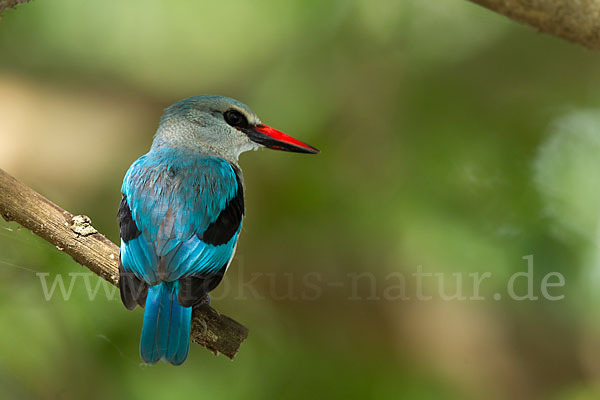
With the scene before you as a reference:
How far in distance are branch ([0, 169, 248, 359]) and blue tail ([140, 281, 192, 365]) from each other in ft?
0.53

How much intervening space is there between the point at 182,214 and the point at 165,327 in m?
A: 0.38

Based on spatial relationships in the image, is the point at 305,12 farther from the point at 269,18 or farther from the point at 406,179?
the point at 406,179

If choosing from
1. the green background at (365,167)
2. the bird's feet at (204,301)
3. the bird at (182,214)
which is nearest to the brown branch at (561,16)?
the bird at (182,214)

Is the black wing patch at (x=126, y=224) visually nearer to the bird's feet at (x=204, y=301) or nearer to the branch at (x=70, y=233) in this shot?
the branch at (x=70, y=233)

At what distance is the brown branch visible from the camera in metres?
1.98

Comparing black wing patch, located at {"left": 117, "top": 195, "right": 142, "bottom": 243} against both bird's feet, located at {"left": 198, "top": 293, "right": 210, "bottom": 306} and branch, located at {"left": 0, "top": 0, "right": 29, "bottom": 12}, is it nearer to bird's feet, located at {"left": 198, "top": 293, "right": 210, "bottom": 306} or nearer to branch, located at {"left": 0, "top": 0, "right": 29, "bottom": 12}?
bird's feet, located at {"left": 198, "top": 293, "right": 210, "bottom": 306}

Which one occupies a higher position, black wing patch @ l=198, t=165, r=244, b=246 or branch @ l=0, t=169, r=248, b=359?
black wing patch @ l=198, t=165, r=244, b=246

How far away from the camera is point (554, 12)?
1989 millimetres

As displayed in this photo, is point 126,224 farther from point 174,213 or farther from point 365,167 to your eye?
point 365,167

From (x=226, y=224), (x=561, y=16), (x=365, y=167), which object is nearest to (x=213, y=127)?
(x=226, y=224)

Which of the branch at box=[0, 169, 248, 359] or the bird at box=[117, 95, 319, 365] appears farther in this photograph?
the branch at box=[0, 169, 248, 359]

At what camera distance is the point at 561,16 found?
Result: 1.99 meters

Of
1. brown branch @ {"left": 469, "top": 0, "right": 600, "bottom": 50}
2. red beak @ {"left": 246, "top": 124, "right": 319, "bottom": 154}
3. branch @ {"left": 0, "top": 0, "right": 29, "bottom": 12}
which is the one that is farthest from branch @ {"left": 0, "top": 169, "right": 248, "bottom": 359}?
brown branch @ {"left": 469, "top": 0, "right": 600, "bottom": 50}

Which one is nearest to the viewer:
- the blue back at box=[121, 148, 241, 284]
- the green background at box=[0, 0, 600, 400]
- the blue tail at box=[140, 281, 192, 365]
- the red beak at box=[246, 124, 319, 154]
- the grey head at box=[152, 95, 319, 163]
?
the blue tail at box=[140, 281, 192, 365]
